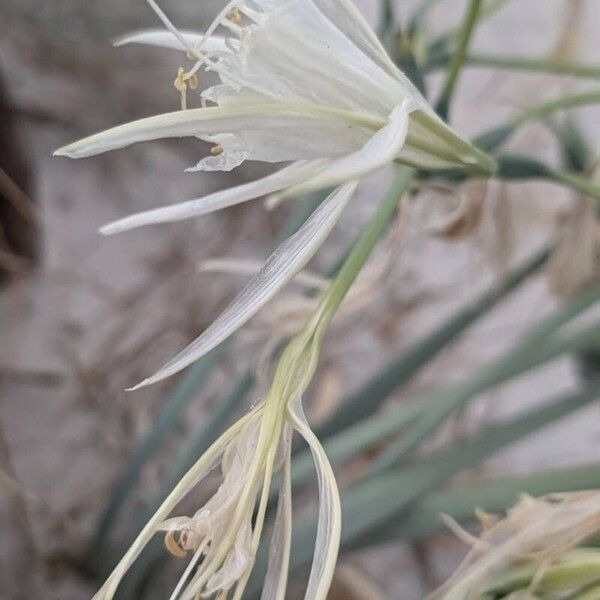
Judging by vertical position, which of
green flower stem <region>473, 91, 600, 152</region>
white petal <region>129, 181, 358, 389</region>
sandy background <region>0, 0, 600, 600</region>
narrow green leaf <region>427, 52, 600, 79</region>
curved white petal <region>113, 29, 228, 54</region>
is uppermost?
narrow green leaf <region>427, 52, 600, 79</region>

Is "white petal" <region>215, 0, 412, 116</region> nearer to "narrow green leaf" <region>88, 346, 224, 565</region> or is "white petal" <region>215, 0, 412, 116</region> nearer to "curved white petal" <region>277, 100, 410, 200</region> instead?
"curved white petal" <region>277, 100, 410, 200</region>

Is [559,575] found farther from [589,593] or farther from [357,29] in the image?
[357,29]

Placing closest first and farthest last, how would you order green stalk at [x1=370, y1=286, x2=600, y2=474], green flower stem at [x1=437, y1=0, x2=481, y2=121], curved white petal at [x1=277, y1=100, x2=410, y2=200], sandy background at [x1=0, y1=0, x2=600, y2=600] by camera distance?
1. curved white petal at [x1=277, y1=100, x2=410, y2=200]
2. green flower stem at [x1=437, y1=0, x2=481, y2=121]
3. green stalk at [x1=370, y1=286, x2=600, y2=474]
4. sandy background at [x1=0, y1=0, x2=600, y2=600]

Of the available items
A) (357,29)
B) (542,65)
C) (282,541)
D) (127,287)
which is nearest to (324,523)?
(282,541)

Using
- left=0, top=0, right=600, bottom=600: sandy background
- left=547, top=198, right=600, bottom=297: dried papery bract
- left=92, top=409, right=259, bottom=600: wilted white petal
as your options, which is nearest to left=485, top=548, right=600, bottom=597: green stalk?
left=92, top=409, right=259, bottom=600: wilted white petal

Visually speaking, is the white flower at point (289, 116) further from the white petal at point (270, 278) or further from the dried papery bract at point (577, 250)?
the dried papery bract at point (577, 250)


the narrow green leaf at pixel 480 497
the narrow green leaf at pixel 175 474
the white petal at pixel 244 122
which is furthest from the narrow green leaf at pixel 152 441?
the white petal at pixel 244 122

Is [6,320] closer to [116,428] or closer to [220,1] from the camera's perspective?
[116,428]

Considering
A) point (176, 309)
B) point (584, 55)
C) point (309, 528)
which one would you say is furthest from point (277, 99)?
point (584, 55)
